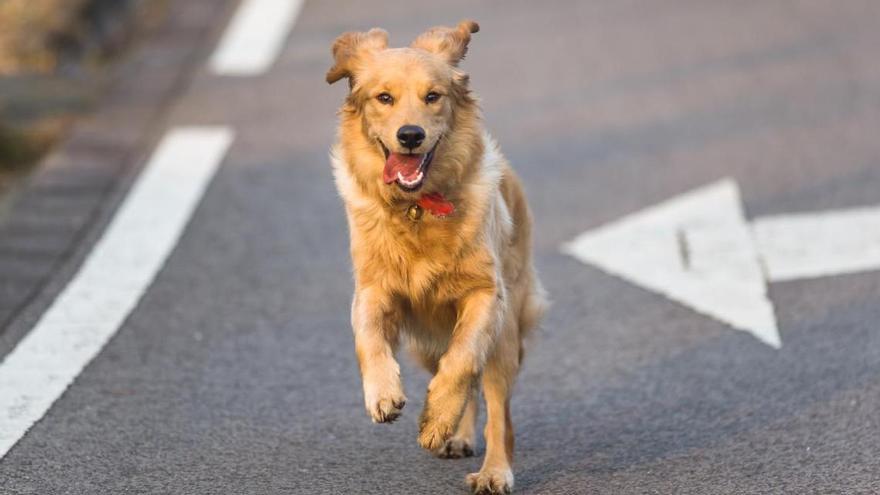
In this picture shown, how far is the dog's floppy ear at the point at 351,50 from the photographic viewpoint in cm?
654

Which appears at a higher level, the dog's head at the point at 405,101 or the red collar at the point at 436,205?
Answer: the dog's head at the point at 405,101

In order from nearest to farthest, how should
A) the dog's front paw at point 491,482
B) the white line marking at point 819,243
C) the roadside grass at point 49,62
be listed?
the dog's front paw at point 491,482 < the white line marking at point 819,243 < the roadside grass at point 49,62

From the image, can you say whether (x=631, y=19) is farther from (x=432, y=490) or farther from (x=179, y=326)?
(x=432, y=490)

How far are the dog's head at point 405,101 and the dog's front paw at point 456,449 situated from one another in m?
1.04

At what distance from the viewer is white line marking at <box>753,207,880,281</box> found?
8781 millimetres

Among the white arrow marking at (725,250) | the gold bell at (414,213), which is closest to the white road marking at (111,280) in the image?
the gold bell at (414,213)

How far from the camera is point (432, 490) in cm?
612

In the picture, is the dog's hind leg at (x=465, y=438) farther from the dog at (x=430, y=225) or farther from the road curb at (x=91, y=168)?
the road curb at (x=91, y=168)

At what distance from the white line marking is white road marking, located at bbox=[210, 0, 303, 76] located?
16.9 ft

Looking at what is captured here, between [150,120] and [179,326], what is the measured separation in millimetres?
3967

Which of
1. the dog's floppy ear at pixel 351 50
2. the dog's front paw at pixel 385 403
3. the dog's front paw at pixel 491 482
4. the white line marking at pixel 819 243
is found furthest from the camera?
the white line marking at pixel 819 243

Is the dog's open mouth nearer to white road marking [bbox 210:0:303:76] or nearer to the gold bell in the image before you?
the gold bell

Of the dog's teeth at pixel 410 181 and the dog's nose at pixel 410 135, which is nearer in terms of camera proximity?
the dog's nose at pixel 410 135

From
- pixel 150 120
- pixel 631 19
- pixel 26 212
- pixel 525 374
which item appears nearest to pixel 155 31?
pixel 150 120
